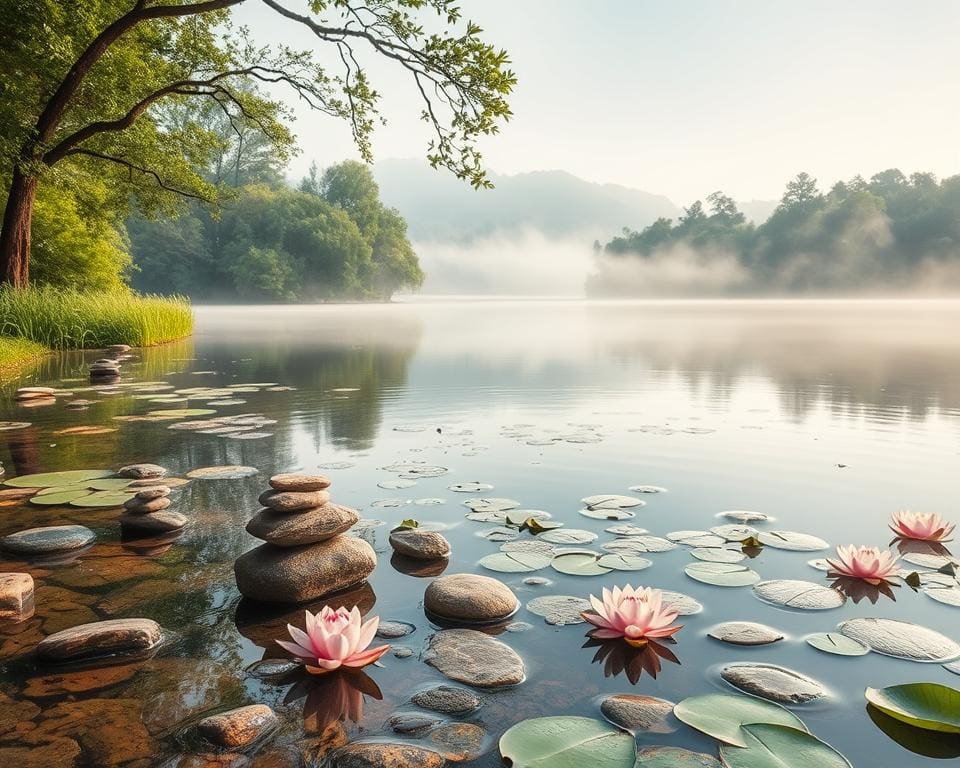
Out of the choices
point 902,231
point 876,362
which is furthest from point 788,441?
point 902,231

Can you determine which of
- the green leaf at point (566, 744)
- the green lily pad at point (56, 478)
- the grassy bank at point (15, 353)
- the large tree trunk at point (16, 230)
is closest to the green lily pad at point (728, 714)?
the green leaf at point (566, 744)

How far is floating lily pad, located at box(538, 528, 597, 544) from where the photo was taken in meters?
4.25

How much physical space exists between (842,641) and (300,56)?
1744cm

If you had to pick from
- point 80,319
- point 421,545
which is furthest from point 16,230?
point 421,545

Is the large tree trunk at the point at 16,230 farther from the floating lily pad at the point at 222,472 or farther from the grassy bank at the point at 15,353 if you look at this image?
the floating lily pad at the point at 222,472

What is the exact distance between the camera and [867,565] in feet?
11.5

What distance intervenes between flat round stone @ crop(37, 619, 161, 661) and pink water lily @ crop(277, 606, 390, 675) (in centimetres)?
68

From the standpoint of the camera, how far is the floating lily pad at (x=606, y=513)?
4777mm

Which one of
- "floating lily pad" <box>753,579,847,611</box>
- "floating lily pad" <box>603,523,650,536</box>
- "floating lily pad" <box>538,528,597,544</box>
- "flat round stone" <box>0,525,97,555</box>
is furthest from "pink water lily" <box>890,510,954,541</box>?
"flat round stone" <box>0,525,97,555</box>

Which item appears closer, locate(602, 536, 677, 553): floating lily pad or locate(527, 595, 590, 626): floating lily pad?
locate(527, 595, 590, 626): floating lily pad

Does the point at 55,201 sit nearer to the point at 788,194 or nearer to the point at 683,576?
the point at 683,576

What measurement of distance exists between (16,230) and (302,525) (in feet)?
54.7

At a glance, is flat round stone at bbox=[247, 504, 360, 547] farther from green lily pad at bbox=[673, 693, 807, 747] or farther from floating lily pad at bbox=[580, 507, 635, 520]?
green lily pad at bbox=[673, 693, 807, 747]

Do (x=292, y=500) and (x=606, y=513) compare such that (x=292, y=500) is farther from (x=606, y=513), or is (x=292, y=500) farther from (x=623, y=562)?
(x=606, y=513)
